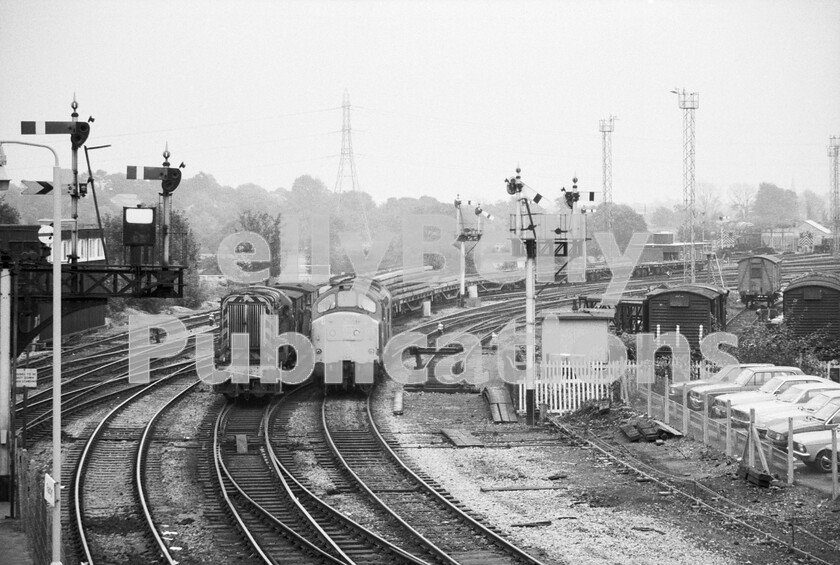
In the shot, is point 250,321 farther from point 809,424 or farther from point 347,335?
point 809,424

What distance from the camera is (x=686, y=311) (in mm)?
35438

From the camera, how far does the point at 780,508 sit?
53.1 ft

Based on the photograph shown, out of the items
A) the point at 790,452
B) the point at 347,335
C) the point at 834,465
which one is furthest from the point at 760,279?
the point at 834,465

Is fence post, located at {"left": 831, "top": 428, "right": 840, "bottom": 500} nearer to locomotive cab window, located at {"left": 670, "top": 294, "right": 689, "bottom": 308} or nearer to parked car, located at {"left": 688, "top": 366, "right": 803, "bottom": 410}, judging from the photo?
parked car, located at {"left": 688, "top": 366, "right": 803, "bottom": 410}

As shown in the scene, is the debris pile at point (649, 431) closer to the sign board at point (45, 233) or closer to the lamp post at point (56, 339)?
the sign board at point (45, 233)

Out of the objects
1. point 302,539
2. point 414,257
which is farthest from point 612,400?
point 414,257

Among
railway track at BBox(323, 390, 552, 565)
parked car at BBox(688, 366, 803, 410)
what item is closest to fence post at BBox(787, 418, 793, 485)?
railway track at BBox(323, 390, 552, 565)

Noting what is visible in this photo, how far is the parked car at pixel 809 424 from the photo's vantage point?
18.9 metres

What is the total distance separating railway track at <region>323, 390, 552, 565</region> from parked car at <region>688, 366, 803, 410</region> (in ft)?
26.7

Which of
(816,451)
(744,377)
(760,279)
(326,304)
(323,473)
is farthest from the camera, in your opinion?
(760,279)

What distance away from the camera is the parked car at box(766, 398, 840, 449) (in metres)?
18.9

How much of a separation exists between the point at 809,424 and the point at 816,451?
1.23 m

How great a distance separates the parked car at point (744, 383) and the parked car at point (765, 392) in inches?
20.1

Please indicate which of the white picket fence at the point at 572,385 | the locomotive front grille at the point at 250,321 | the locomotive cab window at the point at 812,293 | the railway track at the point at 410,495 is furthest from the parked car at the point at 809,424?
the locomotive cab window at the point at 812,293
